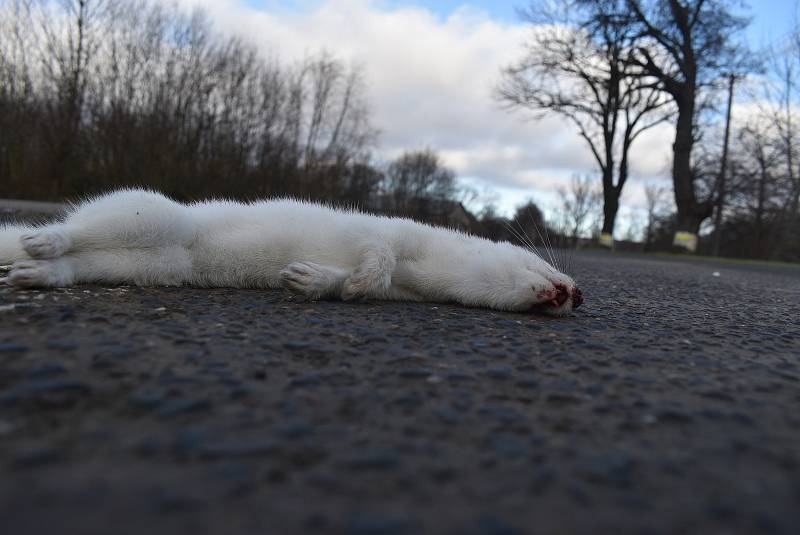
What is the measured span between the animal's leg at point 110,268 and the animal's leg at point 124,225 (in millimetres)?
38

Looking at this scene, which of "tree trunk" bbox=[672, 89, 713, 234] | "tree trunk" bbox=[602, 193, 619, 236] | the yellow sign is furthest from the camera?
"tree trunk" bbox=[602, 193, 619, 236]

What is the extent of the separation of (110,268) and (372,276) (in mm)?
1225

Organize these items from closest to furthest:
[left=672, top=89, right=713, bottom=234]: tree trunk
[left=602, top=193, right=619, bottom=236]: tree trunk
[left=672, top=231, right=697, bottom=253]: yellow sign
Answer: [left=672, top=89, right=713, bottom=234]: tree trunk, [left=672, top=231, right=697, bottom=253]: yellow sign, [left=602, top=193, right=619, bottom=236]: tree trunk

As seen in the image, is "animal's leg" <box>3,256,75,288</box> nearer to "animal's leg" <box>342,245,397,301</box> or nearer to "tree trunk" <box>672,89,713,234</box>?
"animal's leg" <box>342,245,397,301</box>

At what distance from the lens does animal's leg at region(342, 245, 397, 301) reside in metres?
2.61

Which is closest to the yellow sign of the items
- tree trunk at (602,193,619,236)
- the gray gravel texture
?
tree trunk at (602,193,619,236)

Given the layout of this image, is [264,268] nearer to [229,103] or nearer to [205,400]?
[205,400]

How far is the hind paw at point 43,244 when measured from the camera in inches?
90.8

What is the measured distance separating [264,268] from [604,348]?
5.85 ft

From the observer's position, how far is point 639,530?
0.77 meters

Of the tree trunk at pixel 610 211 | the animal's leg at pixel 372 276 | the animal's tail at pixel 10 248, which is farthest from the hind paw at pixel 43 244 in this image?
the tree trunk at pixel 610 211

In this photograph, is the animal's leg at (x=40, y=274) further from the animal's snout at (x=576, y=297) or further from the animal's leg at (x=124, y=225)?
the animal's snout at (x=576, y=297)

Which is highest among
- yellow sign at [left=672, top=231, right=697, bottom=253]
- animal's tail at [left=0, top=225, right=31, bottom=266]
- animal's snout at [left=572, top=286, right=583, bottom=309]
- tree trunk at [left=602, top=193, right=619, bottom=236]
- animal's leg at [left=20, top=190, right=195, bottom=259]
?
tree trunk at [left=602, top=193, right=619, bottom=236]

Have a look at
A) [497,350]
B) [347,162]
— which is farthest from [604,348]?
[347,162]
